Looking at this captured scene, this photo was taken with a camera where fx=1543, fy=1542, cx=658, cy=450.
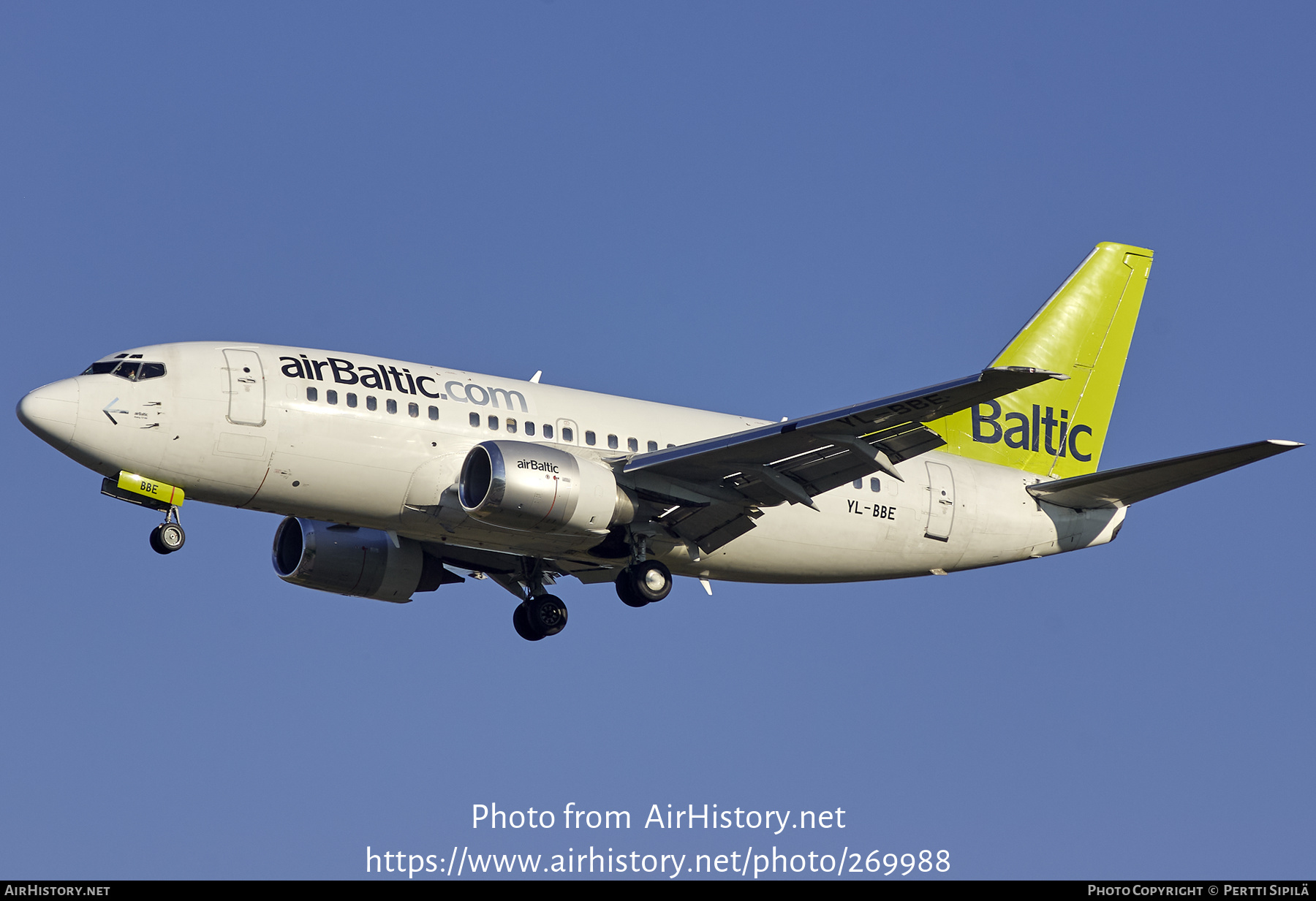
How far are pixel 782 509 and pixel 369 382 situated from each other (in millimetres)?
9639

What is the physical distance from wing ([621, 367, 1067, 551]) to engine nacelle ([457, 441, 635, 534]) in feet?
4.06

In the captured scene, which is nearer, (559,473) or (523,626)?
(559,473)

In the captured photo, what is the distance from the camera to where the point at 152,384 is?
29734mm

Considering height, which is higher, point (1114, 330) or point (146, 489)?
point (1114, 330)

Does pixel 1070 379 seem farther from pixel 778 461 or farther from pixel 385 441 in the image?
pixel 385 441

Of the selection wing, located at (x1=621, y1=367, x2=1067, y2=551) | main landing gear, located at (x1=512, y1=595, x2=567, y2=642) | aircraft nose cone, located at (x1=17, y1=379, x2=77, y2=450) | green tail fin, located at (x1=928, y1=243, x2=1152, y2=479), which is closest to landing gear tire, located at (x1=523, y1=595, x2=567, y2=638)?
main landing gear, located at (x1=512, y1=595, x2=567, y2=642)

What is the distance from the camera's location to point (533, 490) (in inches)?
1174

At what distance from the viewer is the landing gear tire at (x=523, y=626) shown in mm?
36281

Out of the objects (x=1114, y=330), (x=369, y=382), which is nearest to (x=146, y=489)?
(x=369, y=382)

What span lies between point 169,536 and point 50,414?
314cm

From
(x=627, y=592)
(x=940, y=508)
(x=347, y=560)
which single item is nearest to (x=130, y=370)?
(x=347, y=560)

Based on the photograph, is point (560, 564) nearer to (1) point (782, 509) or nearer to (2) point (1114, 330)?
(1) point (782, 509)

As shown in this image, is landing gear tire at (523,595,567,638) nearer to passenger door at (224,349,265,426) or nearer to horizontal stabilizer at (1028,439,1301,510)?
passenger door at (224,349,265,426)

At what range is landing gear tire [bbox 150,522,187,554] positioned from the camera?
29.6 metres
